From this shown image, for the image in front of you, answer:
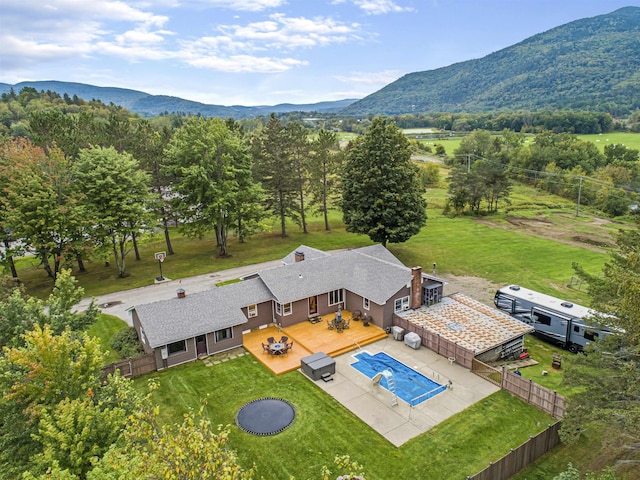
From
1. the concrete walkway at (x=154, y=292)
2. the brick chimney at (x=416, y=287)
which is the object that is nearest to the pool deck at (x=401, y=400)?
the brick chimney at (x=416, y=287)

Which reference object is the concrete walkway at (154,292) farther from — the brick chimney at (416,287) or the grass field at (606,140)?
the grass field at (606,140)

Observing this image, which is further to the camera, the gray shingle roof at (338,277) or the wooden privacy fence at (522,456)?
the gray shingle roof at (338,277)

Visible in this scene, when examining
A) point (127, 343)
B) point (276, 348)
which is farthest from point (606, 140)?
point (127, 343)

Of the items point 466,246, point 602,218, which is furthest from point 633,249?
point 602,218

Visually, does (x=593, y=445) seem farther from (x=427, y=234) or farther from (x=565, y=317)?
(x=427, y=234)

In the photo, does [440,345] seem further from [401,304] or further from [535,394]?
[535,394]

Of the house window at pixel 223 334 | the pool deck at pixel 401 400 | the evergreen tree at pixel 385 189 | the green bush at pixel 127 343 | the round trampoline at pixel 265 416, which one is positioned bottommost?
the pool deck at pixel 401 400
